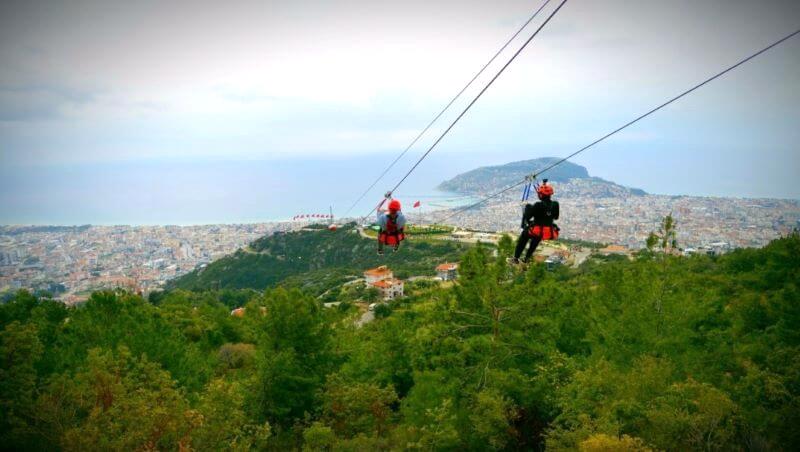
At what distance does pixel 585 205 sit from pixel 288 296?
454 ft

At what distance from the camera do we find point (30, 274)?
93625mm

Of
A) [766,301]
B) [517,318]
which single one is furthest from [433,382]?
[766,301]

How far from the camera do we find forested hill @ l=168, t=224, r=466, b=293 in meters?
77.9

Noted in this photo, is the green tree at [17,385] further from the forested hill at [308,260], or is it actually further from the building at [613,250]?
the building at [613,250]

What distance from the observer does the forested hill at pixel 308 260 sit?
7794cm

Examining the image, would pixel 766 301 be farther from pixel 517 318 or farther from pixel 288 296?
pixel 288 296

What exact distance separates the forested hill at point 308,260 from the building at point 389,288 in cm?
1056

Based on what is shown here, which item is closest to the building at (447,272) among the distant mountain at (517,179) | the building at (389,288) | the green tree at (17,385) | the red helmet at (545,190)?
the building at (389,288)

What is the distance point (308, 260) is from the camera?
91.9 metres

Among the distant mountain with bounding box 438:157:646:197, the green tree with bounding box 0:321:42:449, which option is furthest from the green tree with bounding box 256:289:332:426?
the distant mountain with bounding box 438:157:646:197

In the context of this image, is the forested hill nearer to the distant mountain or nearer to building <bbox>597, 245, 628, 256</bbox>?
building <bbox>597, 245, 628, 256</bbox>

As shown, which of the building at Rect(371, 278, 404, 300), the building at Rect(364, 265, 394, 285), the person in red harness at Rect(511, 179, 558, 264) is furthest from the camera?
the building at Rect(364, 265, 394, 285)

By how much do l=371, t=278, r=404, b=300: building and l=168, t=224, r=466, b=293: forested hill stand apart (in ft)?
34.6

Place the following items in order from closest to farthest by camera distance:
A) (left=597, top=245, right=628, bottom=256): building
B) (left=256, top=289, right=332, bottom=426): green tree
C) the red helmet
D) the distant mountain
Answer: the red helmet, (left=256, top=289, right=332, bottom=426): green tree, (left=597, top=245, right=628, bottom=256): building, the distant mountain
